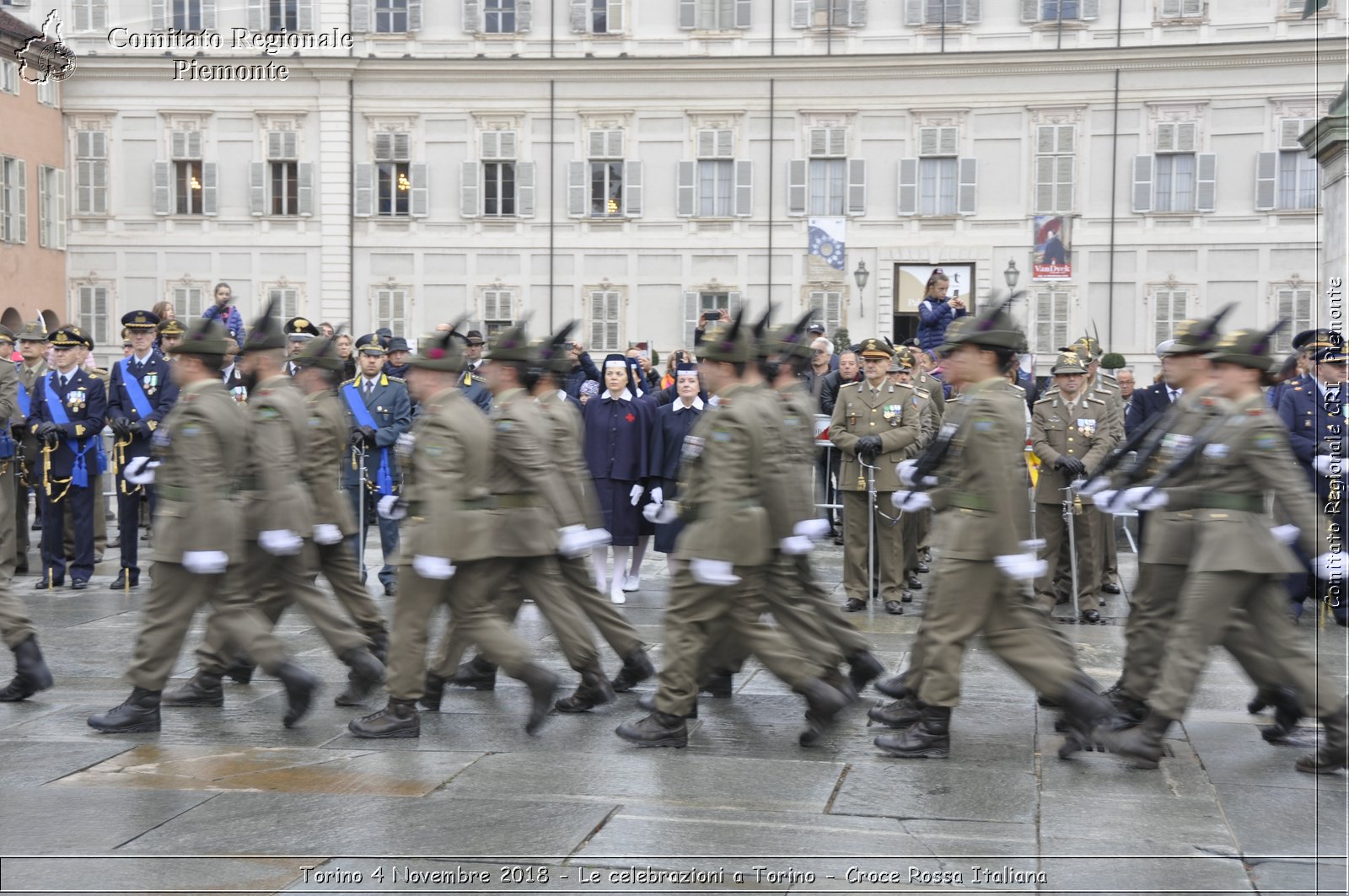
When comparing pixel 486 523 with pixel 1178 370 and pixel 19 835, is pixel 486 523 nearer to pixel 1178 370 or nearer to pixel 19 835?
pixel 19 835

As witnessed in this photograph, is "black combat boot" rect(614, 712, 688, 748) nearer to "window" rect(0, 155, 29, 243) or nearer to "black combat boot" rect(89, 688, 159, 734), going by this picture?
"black combat boot" rect(89, 688, 159, 734)

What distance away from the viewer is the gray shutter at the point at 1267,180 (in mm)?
33031

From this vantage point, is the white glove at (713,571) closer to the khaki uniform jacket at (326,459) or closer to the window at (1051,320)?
the khaki uniform jacket at (326,459)

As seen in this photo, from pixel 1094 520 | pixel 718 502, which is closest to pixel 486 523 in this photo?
pixel 718 502

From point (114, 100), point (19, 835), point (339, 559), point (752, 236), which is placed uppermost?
point (114, 100)

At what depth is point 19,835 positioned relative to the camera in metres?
5.70

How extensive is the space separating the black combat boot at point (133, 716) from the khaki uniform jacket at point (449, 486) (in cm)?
154

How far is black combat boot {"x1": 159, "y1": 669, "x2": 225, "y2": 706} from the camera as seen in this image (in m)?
8.03

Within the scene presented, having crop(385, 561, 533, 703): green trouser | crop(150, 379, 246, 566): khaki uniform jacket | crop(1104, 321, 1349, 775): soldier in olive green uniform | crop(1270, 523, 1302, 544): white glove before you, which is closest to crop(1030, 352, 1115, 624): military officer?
crop(1270, 523, 1302, 544): white glove

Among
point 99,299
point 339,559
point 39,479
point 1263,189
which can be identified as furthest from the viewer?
point 99,299

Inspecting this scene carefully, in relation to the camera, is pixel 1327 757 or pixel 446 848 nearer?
pixel 446 848

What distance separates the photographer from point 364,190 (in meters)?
35.4

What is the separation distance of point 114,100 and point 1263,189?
27877 mm

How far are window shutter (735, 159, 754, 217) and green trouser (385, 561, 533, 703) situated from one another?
28.5 m
